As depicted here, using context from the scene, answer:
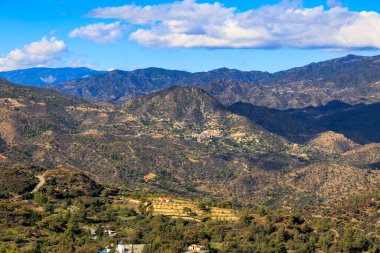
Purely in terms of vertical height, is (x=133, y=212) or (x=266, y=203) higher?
(x=133, y=212)

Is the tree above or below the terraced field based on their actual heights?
above

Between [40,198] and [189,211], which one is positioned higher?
[40,198]

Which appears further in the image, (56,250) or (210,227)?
(210,227)

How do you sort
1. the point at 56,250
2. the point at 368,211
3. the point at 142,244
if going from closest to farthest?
the point at 56,250, the point at 142,244, the point at 368,211

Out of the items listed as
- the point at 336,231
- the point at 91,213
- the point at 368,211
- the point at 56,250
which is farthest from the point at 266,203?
the point at 56,250

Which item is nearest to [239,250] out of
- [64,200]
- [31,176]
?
[64,200]

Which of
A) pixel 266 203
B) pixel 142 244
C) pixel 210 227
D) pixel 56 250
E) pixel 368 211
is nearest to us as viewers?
pixel 56 250

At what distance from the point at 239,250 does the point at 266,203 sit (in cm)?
10504

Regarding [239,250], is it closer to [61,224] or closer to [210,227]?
[210,227]

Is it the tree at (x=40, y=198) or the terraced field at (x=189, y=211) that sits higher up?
the tree at (x=40, y=198)

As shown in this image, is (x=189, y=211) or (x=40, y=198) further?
(x=189, y=211)

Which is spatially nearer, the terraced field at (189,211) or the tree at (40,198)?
the tree at (40,198)

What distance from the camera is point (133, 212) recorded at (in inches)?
4353

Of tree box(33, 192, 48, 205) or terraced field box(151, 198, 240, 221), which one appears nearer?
tree box(33, 192, 48, 205)
